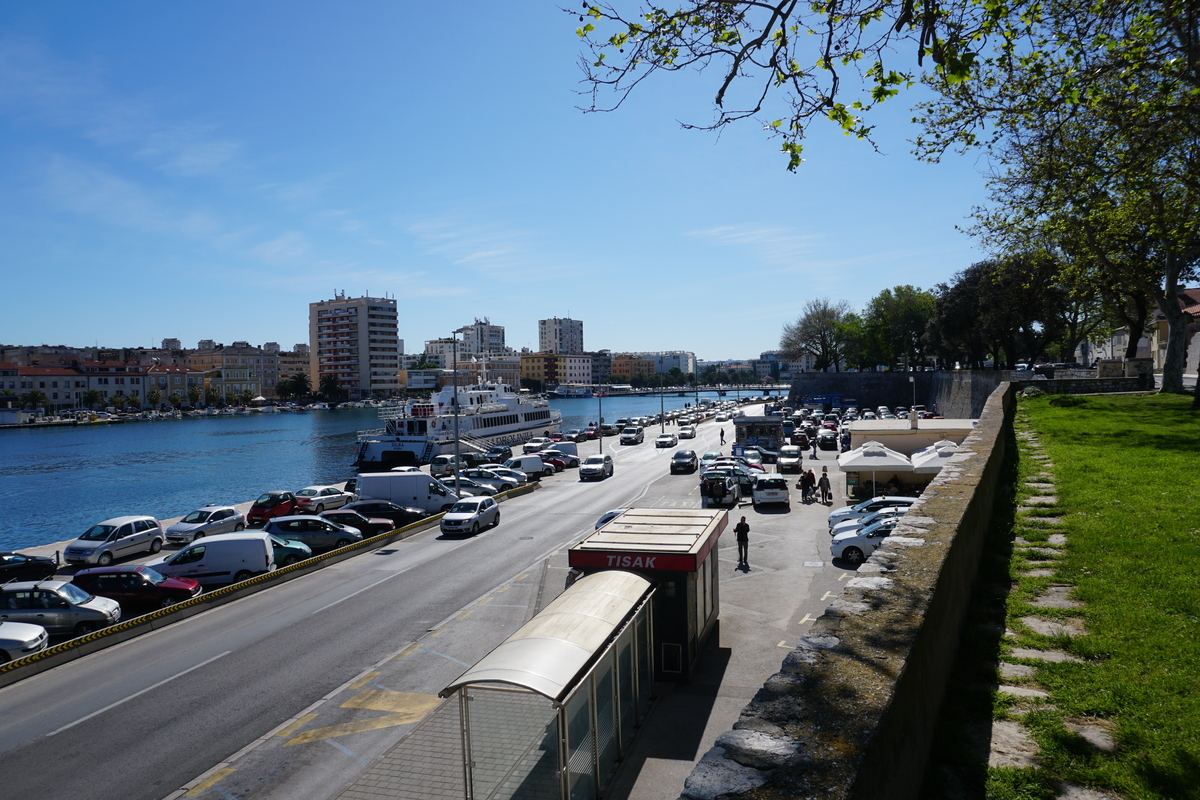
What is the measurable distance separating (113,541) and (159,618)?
36.8 ft

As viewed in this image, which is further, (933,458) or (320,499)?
(320,499)

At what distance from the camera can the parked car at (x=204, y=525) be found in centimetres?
2886

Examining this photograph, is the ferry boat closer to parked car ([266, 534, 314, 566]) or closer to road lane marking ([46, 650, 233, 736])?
parked car ([266, 534, 314, 566])

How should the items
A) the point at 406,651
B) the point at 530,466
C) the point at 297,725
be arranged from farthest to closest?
the point at 530,466, the point at 406,651, the point at 297,725

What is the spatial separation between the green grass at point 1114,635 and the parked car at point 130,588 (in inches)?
771

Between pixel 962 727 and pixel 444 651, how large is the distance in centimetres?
1218

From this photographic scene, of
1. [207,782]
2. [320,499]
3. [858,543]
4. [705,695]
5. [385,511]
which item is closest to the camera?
[207,782]

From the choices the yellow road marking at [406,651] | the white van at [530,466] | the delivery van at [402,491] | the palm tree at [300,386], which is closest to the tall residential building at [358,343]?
the palm tree at [300,386]

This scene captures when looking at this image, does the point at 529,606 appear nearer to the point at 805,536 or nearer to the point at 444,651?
the point at 444,651

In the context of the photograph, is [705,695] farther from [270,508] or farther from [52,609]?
[270,508]

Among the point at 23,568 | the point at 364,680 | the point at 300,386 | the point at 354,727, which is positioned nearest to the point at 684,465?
the point at 23,568

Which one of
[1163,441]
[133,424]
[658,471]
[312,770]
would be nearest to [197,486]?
[658,471]

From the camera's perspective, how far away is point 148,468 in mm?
73062

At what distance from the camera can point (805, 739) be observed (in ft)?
9.37
